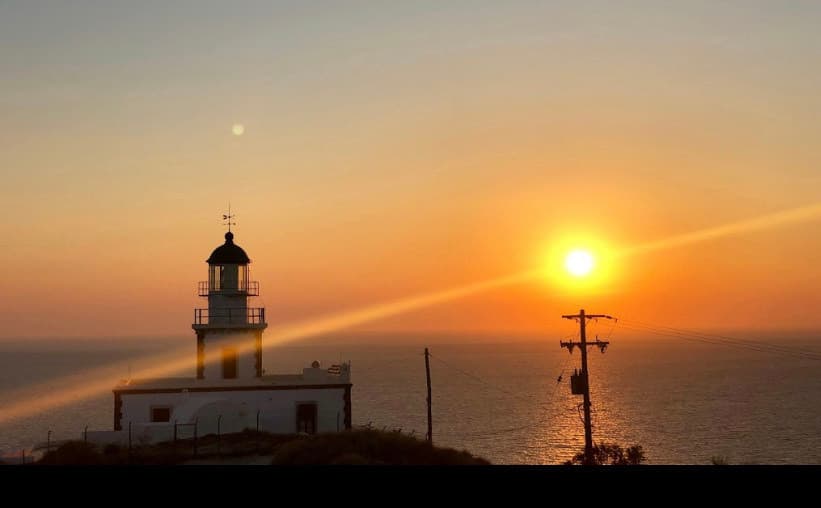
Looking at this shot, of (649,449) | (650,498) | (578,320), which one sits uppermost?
(578,320)

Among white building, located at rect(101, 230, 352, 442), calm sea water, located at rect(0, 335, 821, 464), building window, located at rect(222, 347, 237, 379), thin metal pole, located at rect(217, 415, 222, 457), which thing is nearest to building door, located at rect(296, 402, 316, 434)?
white building, located at rect(101, 230, 352, 442)

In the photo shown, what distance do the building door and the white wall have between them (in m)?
0.21

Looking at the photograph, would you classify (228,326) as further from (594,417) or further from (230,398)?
(594,417)

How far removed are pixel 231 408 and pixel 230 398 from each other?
1.70 feet

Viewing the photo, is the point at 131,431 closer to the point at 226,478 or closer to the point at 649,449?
the point at 226,478

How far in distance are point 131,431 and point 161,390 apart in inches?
109

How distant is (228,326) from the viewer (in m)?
42.5

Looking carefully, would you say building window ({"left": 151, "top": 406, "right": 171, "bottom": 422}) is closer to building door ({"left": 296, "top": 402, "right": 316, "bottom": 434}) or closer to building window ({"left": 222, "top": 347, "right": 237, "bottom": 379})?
building window ({"left": 222, "top": 347, "right": 237, "bottom": 379})

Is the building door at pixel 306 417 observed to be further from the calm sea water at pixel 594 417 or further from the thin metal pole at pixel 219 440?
the calm sea water at pixel 594 417

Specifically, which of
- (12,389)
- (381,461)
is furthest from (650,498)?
(12,389)

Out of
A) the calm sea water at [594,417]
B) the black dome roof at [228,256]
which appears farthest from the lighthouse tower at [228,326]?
the calm sea water at [594,417]

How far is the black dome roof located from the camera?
44062mm

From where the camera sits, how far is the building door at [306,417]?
40.2 meters

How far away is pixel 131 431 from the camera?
37781mm
